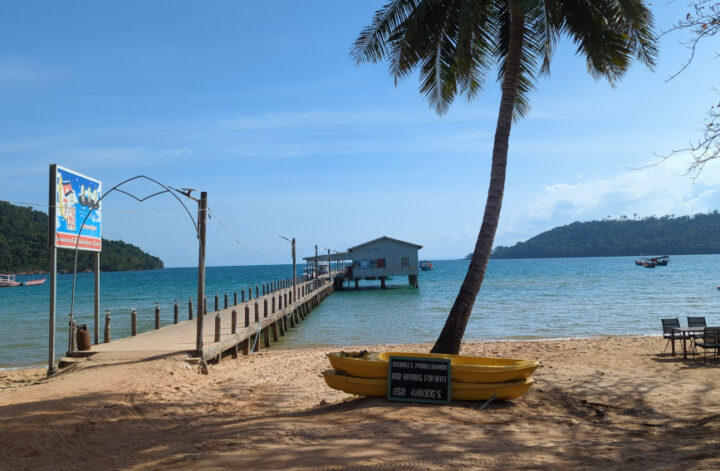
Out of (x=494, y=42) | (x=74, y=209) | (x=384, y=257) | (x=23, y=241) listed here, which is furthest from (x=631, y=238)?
(x=74, y=209)

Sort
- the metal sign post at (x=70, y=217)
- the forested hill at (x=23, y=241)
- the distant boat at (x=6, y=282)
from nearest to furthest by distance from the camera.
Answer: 1. the metal sign post at (x=70, y=217)
2. the forested hill at (x=23, y=241)
3. the distant boat at (x=6, y=282)

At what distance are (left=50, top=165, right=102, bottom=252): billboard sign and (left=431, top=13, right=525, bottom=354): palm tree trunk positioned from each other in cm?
877

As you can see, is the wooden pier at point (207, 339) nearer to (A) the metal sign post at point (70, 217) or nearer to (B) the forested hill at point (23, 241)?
(A) the metal sign post at point (70, 217)

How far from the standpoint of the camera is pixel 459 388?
7785 millimetres

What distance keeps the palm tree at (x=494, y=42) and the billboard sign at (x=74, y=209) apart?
7.35m

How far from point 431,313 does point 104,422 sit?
78.3 feet

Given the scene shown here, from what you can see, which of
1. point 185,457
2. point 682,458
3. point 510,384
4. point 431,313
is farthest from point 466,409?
point 431,313

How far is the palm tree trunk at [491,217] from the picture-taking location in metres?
10.0

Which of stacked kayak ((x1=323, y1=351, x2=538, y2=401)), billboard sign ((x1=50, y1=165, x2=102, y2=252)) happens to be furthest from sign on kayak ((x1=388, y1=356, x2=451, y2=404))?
billboard sign ((x1=50, y1=165, x2=102, y2=252))

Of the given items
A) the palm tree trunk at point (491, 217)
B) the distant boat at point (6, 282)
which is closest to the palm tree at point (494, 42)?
the palm tree trunk at point (491, 217)

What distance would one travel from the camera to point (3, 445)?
648 centimetres

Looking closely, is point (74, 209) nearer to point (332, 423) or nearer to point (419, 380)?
point (332, 423)

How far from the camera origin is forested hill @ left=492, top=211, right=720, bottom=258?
127250mm

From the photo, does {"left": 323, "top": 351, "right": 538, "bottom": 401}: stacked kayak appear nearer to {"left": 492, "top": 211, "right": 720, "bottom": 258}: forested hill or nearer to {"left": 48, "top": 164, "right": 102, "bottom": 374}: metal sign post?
{"left": 48, "top": 164, "right": 102, "bottom": 374}: metal sign post
